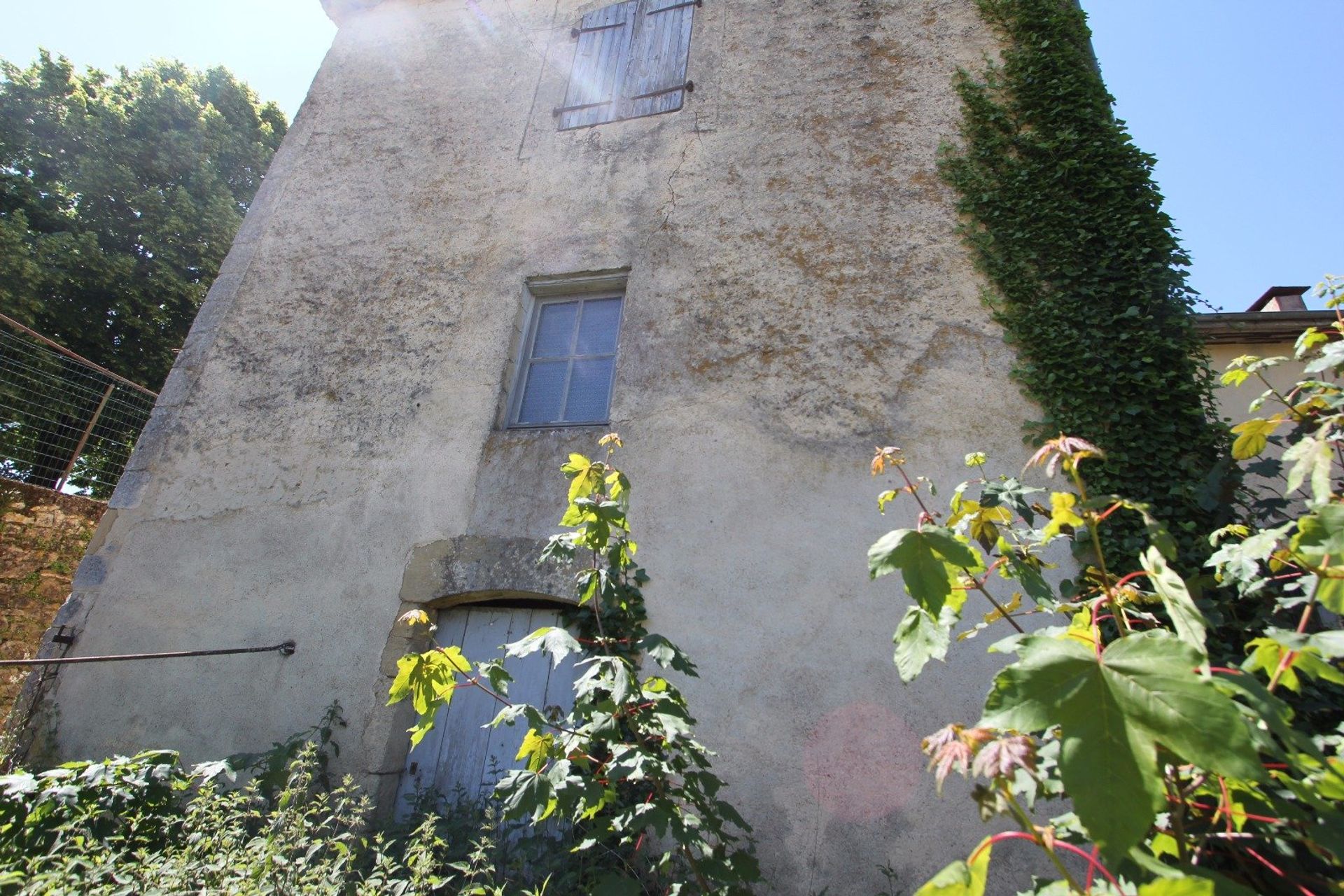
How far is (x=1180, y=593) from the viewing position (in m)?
1.19

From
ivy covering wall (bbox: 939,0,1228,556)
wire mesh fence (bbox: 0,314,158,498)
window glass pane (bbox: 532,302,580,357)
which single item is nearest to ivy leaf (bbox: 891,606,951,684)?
ivy covering wall (bbox: 939,0,1228,556)

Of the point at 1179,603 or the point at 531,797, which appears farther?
the point at 531,797

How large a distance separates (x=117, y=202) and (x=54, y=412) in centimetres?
730

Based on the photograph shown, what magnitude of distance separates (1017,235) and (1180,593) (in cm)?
343

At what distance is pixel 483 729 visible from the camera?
12.6 ft

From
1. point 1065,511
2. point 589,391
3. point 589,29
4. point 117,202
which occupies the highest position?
point 117,202

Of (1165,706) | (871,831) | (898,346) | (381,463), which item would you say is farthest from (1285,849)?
(381,463)

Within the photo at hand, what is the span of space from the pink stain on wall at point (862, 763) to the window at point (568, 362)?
2239 mm

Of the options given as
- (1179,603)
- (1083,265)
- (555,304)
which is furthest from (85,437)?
(1179,603)

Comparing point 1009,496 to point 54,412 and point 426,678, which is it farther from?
point 54,412

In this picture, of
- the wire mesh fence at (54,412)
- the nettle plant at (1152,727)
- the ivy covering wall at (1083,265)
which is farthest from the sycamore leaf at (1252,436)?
the wire mesh fence at (54,412)

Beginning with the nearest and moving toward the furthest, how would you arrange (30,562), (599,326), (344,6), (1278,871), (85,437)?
(1278,871), (599,326), (30,562), (344,6), (85,437)

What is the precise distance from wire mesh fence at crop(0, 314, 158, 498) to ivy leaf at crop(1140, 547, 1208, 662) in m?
8.30

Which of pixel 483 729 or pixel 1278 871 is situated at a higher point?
pixel 483 729
